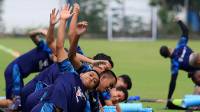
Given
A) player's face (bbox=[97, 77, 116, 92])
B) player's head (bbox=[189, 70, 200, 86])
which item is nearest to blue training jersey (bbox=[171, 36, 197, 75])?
player's head (bbox=[189, 70, 200, 86])

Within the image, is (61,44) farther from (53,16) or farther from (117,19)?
(117,19)

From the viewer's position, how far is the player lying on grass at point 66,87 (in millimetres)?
7082

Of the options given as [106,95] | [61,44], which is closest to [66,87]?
[61,44]

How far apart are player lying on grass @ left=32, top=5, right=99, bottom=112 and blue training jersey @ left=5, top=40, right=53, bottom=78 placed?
338 centimetres

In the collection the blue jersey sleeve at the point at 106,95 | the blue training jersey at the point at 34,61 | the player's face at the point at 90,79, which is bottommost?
the blue jersey sleeve at the point at 106,95

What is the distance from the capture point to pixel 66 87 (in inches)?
280

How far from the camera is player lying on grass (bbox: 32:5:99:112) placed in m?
7.08

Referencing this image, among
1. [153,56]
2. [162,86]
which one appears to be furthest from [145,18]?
[162,86]

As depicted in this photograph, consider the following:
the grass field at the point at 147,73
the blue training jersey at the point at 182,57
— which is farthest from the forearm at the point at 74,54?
the blue training jersey at the point at 182,57

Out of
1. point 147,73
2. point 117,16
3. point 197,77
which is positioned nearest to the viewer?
point 197,77

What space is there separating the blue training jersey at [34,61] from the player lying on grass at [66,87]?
133 inches

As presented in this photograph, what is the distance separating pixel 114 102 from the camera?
9.38 m

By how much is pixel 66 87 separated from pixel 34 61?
372 cm

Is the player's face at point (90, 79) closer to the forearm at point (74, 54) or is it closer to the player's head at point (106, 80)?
the forearm at point (74, 54)
